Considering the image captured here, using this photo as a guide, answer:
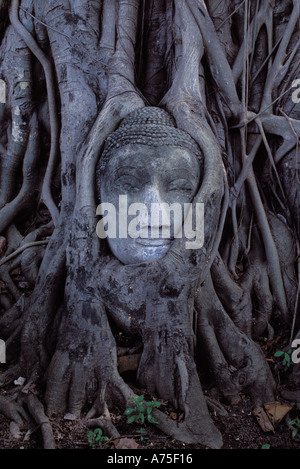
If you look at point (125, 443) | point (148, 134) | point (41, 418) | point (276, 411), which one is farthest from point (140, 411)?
point (148, 134)

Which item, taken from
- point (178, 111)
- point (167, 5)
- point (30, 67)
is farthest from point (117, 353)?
point (167, 5)

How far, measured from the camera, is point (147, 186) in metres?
2.47

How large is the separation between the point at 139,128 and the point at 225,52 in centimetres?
132

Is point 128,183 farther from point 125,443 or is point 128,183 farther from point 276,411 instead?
point 276,411

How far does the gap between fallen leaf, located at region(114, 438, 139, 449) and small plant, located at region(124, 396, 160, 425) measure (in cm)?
12

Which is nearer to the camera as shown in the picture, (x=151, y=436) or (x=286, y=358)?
(x=151, y=436)

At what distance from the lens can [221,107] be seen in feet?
10.5

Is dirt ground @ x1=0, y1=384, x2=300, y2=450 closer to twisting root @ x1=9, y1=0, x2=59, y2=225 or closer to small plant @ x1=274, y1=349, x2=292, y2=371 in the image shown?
small plant @ x1=274, y1=349, x2=292, y2=371

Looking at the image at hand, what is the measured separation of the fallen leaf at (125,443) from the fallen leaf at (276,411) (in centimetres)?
80

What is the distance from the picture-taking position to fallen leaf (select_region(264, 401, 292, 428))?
2297 millimetres

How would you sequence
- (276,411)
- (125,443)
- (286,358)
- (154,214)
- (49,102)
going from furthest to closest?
(49,102)
(286,358)
(154,214)
(276,411)
(125,443)

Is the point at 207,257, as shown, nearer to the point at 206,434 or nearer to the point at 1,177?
the point at 206,434

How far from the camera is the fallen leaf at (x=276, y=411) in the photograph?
2297mm

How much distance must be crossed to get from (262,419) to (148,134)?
1763 mm
